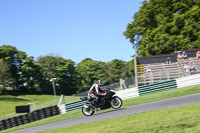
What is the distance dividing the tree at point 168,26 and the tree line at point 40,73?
121ft

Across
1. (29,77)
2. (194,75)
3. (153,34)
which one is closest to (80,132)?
(194,75)

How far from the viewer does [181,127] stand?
20.0ft

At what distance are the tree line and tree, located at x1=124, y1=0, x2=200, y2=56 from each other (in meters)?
36.8

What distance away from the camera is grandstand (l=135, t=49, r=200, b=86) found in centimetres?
2209

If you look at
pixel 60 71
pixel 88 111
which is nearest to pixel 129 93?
pixel 88 111

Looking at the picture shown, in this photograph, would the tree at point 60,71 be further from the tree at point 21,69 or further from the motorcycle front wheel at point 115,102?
the motorcycle front wheel at point 115,102

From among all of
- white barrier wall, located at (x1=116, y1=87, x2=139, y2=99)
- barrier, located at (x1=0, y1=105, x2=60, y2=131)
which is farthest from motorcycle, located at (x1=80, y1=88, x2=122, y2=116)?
barrier, located at (x1=0, y1=105, x2=60, y2=131)

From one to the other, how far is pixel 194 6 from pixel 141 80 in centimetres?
1487

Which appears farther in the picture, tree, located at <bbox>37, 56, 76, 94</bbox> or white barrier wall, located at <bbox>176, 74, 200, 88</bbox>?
tree, located at <bbox>37, 56, 76, 94</bbox>

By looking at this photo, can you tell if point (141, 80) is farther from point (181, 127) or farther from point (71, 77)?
point (71, 77)

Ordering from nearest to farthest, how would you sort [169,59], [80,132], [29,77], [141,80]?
[80,132], [141,80], [169,59], [29,77]

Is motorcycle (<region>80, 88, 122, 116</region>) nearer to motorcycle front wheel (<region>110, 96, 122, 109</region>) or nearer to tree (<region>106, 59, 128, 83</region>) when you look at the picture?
motorcycle front wheel (<region>110, 96, 122, 109</region>)

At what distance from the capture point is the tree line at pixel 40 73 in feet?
229

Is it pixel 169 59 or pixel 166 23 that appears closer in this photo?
pixel 169 59
